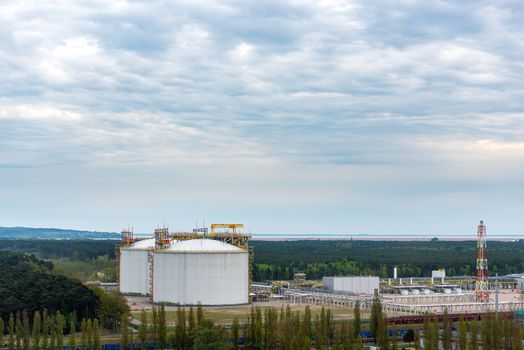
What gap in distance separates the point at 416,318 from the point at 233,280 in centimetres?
2529

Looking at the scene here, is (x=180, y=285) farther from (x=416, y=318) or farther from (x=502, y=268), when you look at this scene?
(x=502, y=268)

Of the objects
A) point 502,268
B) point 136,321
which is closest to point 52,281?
point 136,321

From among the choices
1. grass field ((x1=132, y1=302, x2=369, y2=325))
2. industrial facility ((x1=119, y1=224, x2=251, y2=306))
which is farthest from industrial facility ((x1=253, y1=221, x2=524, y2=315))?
industrial facility ((x1=119, y1=224, x2=251, y2=306))

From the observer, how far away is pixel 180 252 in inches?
3900

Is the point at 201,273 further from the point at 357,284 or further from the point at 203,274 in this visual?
the point at 357,284

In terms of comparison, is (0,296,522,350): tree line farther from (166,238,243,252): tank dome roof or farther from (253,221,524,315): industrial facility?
(166,238,243,252): tank dome roof

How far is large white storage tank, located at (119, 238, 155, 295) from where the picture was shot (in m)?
116

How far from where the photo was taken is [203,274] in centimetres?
9806

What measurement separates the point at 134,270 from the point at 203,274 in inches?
896

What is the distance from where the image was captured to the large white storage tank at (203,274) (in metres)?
98.2

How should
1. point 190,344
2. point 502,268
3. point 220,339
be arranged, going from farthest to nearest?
point 502,268, point 190,344, point 220,339

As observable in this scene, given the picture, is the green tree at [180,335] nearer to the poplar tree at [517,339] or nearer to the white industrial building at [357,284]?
the poplar tree at [517,339]

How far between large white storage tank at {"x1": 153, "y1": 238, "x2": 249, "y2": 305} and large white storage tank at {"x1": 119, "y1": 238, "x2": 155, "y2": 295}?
15887 mm

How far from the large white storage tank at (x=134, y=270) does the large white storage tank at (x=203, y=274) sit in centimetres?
1589
